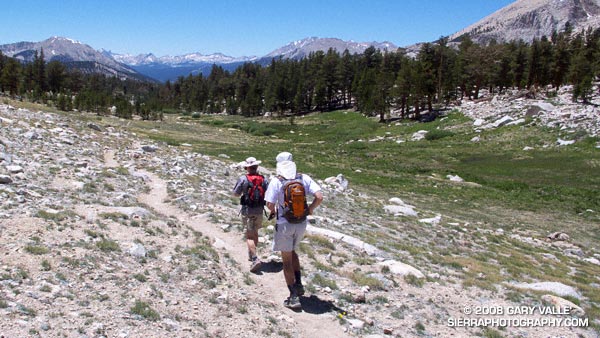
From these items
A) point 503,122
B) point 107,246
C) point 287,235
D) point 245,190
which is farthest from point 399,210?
point 503,122

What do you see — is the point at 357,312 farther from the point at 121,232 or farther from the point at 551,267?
the point at 551,267

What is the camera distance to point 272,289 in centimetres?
899

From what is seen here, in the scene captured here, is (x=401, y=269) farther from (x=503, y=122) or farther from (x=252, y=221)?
(x=503, y=122)

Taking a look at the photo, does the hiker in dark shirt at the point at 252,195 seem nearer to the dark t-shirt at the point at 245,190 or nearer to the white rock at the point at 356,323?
the dark t-shirt at the point at 245,190

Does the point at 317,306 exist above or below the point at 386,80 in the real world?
below

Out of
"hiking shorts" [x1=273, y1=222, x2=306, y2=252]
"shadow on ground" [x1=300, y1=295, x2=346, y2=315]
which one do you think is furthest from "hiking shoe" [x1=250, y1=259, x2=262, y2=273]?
"hiking shorts" [x1=273, y1=222, x2=306, y2=252]

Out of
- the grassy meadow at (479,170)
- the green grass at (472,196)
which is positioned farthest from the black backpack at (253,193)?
the grassy meadow at (479,170)

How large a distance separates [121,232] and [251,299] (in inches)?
159

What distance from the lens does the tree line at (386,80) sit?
240 feet

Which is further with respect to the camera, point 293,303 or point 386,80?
point 386,80

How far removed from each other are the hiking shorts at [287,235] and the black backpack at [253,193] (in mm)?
1891

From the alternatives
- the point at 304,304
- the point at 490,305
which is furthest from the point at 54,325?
the point at 490,305

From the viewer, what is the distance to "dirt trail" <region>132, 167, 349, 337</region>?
25.2ft

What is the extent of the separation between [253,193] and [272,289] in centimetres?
215
